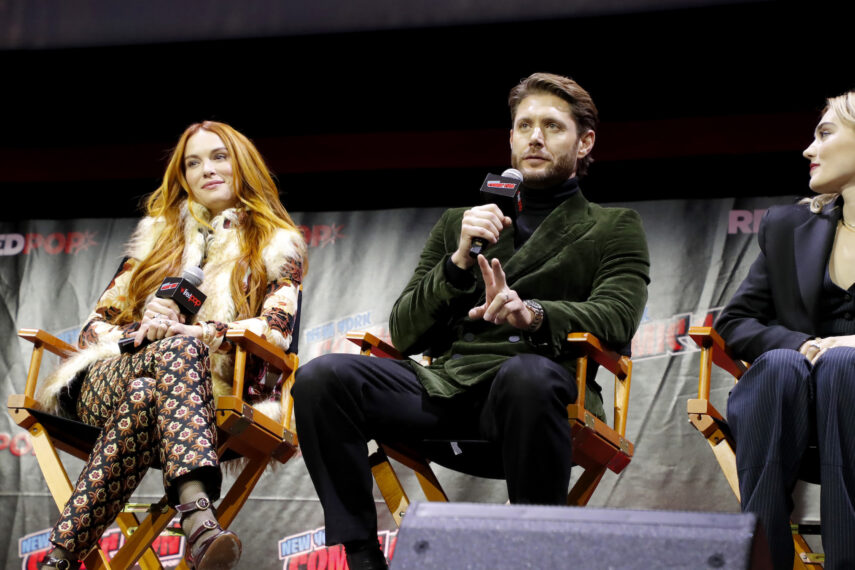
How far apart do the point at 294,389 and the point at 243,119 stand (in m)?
2.12

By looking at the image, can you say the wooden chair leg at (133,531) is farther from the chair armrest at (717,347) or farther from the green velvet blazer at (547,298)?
the chair armrest at (717,347)

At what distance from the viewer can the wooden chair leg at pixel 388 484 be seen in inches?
109

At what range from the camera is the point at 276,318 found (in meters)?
3.06

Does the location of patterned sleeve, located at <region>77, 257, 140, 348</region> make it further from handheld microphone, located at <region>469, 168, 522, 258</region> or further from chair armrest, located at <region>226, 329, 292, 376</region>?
A: handheld microphone, located at <region>469, 168, 522, 258</region>

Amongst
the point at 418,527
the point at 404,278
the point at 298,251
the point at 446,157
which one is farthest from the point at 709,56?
the point at 418,527

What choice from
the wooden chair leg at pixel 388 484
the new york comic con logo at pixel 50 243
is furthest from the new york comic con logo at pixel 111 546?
the wooden chair leg at pixel 388 484

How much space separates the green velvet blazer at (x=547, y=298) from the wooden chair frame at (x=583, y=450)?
0.05 metres

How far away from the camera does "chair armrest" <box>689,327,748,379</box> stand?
8.81 ft

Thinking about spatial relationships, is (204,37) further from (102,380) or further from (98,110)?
(102,380)

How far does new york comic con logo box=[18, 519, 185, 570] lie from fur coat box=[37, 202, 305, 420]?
1.27 m

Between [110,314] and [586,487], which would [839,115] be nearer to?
[586,487]

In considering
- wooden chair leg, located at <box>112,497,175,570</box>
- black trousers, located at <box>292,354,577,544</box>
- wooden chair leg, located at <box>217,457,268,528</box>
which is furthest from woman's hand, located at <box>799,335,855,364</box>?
wooden chair leg, located at <box>112,497,175,570</box>

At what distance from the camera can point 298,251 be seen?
3.28 m

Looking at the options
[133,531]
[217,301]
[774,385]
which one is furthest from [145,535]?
[774,385]
